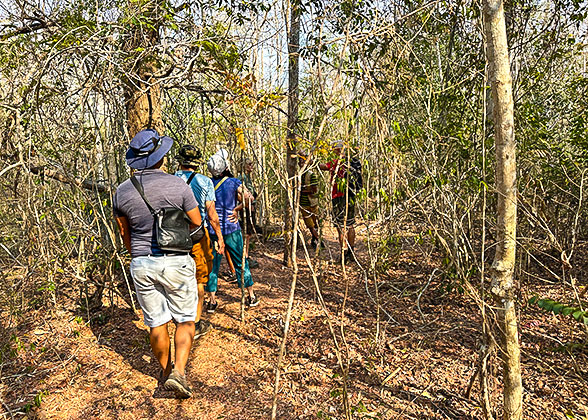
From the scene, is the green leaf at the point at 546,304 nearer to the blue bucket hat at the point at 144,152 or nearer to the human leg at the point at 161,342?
the human leg at the point at 161,342

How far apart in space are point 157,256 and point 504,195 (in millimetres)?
2288

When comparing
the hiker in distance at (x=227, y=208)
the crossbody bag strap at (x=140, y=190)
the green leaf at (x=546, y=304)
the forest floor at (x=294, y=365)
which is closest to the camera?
the green leaf at (x=546, y=304)

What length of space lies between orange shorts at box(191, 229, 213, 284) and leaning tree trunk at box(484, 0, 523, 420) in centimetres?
242

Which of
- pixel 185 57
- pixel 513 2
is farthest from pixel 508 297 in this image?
pixel 185 57

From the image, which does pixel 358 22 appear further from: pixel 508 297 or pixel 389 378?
pixel 389 378

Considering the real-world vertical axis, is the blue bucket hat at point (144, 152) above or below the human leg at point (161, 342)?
above

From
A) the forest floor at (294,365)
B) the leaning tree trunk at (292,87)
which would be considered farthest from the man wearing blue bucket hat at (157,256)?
the leaning tree trunk at (292,87)

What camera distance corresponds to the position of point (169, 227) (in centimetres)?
287

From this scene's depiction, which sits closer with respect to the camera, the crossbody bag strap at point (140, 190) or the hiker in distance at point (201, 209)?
the crossbody bag strap at point (140, 190)

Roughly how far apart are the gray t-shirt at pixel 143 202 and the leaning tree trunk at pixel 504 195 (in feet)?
6.94

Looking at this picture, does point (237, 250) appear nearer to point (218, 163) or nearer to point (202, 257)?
point (202, 257)

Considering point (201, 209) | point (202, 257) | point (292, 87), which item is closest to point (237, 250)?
point (202, 257)

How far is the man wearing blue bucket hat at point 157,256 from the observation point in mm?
2877

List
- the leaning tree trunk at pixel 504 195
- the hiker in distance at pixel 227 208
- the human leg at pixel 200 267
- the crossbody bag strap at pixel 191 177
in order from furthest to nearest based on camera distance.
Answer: the hiker in distance at pixel 227 208 < the crossbody bag strap at pixel 191 177 < the human leg at pixel 200 267 < the leaning tree trunk at pixel 504 195
